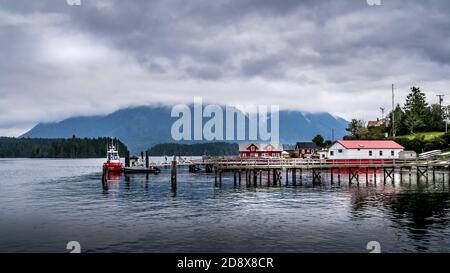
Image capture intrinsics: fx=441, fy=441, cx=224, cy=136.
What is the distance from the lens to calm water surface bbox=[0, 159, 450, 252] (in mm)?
30828

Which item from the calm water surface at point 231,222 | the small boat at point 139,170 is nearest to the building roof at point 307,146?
the small boat at point 139,170

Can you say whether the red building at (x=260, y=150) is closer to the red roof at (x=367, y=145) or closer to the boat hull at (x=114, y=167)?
the red roof at (x=367, y=145)

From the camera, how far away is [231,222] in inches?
1548

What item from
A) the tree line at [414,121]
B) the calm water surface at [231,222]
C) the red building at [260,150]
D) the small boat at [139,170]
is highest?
the tree line at [414,121]

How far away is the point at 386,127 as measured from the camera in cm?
17175

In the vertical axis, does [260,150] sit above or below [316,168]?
above

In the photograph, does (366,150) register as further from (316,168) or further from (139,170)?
(139,170)

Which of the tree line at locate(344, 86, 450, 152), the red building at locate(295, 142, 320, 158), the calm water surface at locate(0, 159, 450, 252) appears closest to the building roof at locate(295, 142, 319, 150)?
the red building at locate(295, 142, 320, 158)

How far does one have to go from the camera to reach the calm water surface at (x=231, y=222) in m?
30.8

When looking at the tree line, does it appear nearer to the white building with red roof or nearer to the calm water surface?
the white building with red roof

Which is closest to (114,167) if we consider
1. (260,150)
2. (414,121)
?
(260,150)

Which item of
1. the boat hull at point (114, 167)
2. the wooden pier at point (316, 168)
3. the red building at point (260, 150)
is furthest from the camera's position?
the red building at point (260, 150)

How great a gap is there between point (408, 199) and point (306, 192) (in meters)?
14.6
